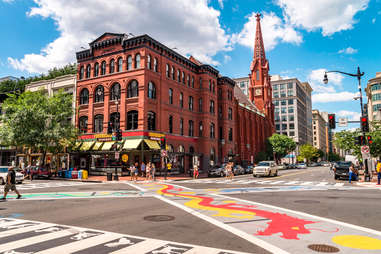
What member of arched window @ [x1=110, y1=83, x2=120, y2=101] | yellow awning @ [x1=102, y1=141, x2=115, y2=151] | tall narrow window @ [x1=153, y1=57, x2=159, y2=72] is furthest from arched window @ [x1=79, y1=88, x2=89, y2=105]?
tall narrow window @ [x1=153, y1=57, x2=159, y2=72]

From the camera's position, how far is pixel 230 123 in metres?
54.5

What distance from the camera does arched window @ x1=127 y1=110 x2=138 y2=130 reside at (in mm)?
36219

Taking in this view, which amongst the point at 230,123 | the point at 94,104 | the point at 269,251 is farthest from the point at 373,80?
the point at 269,251

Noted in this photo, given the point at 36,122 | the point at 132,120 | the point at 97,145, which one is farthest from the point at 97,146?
the point at 36,122

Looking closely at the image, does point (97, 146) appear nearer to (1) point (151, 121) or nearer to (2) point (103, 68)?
(1) point (151, 121)

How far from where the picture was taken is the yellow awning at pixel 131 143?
33938mm

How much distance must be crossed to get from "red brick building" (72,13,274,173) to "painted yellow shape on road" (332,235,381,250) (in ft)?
84.9

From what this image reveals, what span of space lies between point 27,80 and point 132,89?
38510 millimetres

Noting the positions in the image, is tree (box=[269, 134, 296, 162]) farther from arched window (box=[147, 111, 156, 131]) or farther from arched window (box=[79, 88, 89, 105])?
arched window (box=[79, 88, 89, 105])

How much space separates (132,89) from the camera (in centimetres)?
3700

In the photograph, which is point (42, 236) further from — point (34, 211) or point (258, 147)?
point (258, 147)

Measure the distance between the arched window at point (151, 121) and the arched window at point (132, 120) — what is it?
1.53 metres

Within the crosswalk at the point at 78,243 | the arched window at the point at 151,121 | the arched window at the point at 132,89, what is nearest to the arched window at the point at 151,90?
the arched window at the point at 132,89

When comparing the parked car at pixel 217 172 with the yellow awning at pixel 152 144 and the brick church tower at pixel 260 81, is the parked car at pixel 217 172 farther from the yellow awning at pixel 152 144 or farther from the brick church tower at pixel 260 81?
the brick church tower at pixel 260 81
